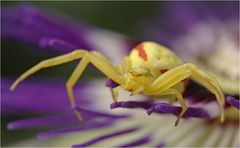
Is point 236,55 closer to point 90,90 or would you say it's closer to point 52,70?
point 90,90

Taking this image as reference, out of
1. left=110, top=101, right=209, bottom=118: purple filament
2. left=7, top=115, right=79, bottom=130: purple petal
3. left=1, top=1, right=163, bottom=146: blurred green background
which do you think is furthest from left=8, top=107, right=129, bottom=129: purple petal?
left=1, top=1, right=163, bottom=146: blurred green background

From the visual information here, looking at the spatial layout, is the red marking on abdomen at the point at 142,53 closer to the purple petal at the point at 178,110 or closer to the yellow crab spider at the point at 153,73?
the yellow crab spider at the point at 153,73

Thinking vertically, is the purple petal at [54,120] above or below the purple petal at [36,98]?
below

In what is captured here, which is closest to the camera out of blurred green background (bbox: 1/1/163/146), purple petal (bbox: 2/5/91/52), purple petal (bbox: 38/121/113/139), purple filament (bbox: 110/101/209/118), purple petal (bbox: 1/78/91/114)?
purple filament (bbox: 110/101/209/118)

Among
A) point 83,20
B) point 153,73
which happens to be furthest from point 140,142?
point 83,20

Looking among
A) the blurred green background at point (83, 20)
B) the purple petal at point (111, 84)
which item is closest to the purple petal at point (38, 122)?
the purple petal at point (111, 84)

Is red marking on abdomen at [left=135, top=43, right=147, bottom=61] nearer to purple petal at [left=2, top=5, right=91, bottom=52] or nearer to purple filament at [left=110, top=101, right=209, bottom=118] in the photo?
purple filament at [left=110, top=101, right=209, bottom=118]
